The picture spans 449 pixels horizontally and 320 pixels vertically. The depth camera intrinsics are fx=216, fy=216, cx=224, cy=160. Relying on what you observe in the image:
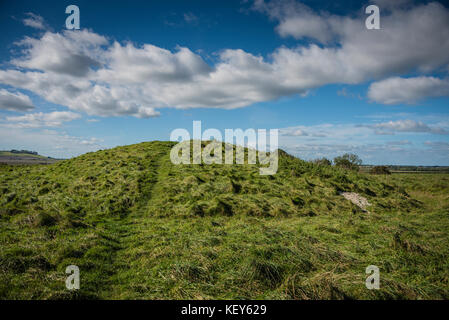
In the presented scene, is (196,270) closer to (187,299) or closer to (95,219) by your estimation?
(187,299)

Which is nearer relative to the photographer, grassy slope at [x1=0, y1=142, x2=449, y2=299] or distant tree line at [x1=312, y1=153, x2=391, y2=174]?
grassy slope at [x1=0, y1=142, x2=449, y2=299]

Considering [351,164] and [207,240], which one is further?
[351,164]

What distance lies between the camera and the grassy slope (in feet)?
19.6

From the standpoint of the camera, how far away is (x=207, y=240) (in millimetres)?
9344

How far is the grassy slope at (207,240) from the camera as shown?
598 centimetres

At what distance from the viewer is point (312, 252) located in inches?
316

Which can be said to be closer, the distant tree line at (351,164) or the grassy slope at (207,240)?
the grassy slope at (207,240)
